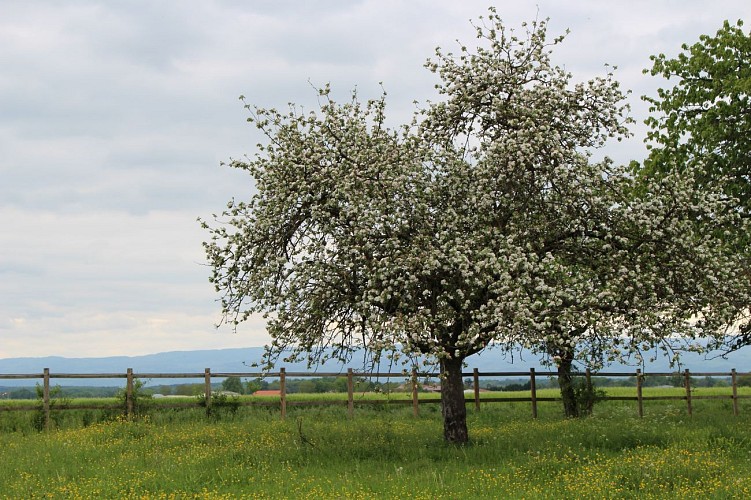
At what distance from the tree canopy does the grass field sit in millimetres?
2724

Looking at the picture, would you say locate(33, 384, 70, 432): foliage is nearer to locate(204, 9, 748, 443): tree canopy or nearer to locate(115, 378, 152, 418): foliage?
locate(115, 378, 152, 418): foliage

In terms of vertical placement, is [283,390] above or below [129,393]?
below

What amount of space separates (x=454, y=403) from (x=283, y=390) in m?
11.7

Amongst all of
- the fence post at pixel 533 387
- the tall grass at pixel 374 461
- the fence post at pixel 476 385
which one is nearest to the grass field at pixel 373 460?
the tall grass at pixel 374 461

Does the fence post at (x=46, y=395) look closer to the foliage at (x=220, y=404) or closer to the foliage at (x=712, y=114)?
the foliage at (x=220, y=404)

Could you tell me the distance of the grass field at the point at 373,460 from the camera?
16.7 m

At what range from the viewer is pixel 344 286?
835 inches

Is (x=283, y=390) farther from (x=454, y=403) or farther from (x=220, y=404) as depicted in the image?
(x=454, y=403)

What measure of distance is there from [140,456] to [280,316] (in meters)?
5.85

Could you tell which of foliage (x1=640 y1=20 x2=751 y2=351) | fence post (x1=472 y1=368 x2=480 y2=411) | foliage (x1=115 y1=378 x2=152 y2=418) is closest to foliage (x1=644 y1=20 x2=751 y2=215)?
foliage (x1=640 y1=20 x2=751 y2=351)

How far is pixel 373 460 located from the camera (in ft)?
67.4

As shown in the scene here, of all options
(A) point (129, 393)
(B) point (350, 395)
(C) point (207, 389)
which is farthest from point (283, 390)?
(A) point (129, 393)

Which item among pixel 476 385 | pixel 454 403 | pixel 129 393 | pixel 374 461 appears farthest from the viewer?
pixel 476 385

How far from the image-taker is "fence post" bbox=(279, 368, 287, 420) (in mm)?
32062
